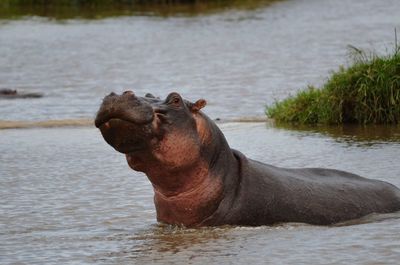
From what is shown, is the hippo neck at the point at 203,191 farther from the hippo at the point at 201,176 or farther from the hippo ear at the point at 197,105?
the hippo ear at the point at 197,105

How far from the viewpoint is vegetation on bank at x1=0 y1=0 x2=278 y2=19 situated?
3903 centimetres

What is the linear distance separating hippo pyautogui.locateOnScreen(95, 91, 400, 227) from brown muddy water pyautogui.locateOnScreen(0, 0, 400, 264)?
12 cm

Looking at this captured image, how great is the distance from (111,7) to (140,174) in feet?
106

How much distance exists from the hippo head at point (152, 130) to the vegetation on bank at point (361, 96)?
573cm

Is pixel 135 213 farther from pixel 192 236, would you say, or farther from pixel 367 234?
pixel 367 234

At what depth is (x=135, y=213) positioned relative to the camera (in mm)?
8383

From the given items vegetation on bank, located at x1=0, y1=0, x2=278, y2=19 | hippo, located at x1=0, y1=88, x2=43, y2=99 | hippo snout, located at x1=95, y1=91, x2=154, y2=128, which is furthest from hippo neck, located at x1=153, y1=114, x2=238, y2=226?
vegetation on bank, located at x1=0, y1=0, x2=278, y2=19

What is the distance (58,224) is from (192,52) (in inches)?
715

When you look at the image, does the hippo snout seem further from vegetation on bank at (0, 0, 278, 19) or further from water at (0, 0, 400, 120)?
vegetation on bank at (0, 0, 278, 19)

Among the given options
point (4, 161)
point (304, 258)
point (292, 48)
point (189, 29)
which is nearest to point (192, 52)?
point (292, 48)

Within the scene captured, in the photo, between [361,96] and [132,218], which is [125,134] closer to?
[132,218]

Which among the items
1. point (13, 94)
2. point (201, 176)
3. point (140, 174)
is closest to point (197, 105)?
point (201, 176)

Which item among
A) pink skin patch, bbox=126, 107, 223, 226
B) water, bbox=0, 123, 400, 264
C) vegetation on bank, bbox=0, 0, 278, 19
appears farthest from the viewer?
vegetation on bank, bbox=0, 0, 278, 19

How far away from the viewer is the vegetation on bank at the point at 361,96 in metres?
12.7
